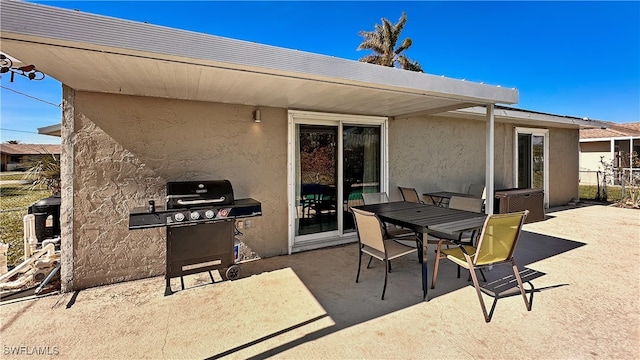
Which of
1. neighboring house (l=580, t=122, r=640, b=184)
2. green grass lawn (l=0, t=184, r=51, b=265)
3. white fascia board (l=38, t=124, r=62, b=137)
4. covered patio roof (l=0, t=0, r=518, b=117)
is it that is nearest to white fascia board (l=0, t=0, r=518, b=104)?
covered patio roof (l=0, t=0, r=518, b=117)

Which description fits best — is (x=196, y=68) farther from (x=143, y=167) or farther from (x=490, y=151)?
(x=490, y=151)

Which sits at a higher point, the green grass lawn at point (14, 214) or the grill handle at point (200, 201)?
the grill handle at point (200, 201)

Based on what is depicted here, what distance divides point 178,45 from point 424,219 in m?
3.25

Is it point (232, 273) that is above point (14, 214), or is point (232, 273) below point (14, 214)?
below

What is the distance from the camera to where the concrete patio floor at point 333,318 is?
2438 millimetres

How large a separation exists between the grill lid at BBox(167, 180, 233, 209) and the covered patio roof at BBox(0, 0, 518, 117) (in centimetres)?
119

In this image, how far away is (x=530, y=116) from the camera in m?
7.72

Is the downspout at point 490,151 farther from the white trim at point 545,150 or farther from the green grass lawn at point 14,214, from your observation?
the green grass lawn at point 14,214

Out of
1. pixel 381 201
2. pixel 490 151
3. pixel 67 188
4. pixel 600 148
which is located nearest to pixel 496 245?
pixel 490 151

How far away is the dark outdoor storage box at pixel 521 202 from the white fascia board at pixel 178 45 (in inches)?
196

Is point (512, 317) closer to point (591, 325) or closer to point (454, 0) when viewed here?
point (591, 325)

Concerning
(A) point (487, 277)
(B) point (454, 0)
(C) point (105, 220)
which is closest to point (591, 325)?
(A) point (487, 277)

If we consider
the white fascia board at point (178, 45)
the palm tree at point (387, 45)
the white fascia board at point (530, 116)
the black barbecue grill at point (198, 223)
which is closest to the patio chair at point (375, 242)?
the black barbecue grill at point (198, 223)

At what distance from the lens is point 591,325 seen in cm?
277
